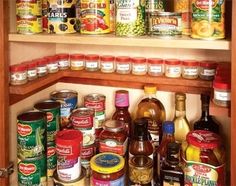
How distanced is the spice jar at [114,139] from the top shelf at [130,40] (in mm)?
285

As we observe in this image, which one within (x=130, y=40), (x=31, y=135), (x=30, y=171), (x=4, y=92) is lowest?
(x=30, y=171)

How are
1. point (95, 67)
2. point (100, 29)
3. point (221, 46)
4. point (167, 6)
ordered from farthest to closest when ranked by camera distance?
point (95, 67)
point (167, 6)
point (100, 29)
point (221, 46)

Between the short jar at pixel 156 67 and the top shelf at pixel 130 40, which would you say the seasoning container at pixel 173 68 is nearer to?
the short jar at pixel 156 67

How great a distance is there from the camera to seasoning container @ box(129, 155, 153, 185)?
0.97 metres

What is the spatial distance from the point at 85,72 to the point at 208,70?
420 mm

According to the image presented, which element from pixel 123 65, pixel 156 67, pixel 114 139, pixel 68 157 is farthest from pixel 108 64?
pixel 68 157

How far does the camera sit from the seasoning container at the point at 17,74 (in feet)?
3.32

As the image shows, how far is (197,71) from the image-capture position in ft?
3.55

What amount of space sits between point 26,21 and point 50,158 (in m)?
0.44

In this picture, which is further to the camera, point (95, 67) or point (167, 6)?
point (95, 67)

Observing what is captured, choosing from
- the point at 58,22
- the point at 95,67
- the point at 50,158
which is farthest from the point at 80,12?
the point at 50,158

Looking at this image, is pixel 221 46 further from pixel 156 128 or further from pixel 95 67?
pixel 95 67

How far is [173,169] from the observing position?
0.96 m

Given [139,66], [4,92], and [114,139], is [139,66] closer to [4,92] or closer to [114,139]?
[114,139]
